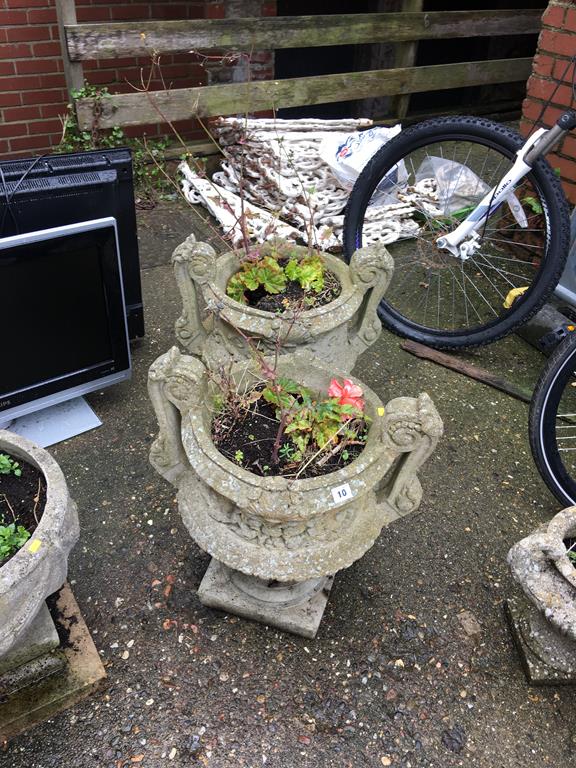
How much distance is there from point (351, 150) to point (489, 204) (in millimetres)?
1228

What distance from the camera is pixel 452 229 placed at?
4090 millimetres

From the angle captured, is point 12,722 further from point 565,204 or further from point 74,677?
point 565,204

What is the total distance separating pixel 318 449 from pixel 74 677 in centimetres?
105

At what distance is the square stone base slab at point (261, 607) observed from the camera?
6.82ft

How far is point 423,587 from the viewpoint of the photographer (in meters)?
2.31

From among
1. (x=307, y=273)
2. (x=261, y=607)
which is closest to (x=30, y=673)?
(x=261, y=607)

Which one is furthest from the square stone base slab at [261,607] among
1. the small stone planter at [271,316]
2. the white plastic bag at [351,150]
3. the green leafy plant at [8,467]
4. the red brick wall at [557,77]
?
the red brick wall at [557,77]

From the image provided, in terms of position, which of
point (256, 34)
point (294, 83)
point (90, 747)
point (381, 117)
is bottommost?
point (90, 747)

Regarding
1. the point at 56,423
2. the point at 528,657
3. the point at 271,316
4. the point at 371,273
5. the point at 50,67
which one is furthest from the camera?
the point at 50,67

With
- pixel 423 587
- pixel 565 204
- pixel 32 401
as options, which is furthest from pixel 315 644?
pixel 565 204

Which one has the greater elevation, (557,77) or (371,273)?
(557,77)

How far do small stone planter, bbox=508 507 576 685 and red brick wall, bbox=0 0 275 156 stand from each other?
13.3 ft

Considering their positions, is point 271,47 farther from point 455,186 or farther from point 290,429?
point 290,429

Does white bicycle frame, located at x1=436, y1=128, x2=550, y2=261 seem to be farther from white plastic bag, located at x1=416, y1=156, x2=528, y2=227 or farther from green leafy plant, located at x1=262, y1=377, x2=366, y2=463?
green leafy plant, located at x1=262, y1=377, x2=366, y2=463
